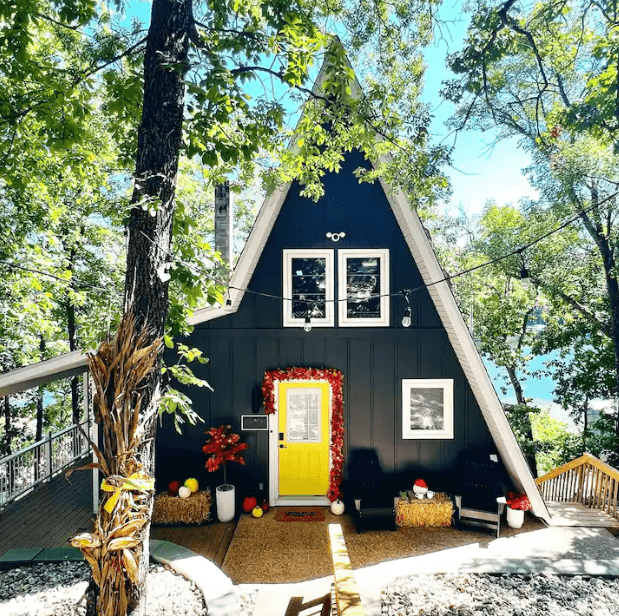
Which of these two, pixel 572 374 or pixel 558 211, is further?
pixel 572 374

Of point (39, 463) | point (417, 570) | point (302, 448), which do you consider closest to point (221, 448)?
point (302, 448)

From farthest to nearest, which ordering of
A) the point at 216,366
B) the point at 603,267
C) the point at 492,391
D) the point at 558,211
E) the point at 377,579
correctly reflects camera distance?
the point at 603,267 → the point at 558,211 → the point at 216,366 → the point at 492,391 → the point at 377,579

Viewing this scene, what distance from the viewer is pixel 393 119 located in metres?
4.04

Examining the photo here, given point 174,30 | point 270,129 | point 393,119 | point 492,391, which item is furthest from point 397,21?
point 492,391

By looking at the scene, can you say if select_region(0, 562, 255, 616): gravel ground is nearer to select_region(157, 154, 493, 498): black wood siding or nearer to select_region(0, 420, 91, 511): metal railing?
select_region(0, 420, 91, 511): metal railing

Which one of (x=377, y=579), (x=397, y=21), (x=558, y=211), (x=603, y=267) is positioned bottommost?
(x=377, y=579)

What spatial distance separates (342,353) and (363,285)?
109cm

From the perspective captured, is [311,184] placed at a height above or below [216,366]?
above

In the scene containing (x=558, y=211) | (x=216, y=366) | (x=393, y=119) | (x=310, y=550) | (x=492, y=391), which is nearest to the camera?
(x=393, y=119)

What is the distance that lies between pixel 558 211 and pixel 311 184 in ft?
19.7

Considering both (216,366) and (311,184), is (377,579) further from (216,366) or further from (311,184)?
(311,184)

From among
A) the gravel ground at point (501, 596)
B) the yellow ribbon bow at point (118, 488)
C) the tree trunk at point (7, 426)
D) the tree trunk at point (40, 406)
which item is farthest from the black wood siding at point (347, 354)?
the tree trunk at point (7, 426)

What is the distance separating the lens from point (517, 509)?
5473 mm

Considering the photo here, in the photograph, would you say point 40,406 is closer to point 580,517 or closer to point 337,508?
point 337,508
